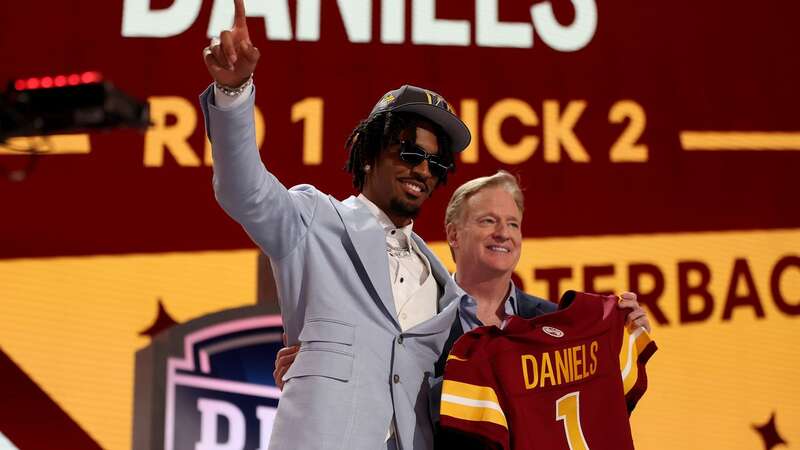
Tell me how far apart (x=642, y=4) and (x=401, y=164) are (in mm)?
3166

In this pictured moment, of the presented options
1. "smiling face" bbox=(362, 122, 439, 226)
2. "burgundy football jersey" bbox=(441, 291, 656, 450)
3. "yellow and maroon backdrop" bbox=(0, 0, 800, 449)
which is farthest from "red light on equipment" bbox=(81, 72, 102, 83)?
"yellow and maroon backdrop" bbox=(0, 0, 800, 449)

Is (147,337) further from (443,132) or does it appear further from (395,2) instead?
(443,132)

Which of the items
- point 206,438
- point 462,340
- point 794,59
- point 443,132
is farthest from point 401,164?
point 794,59

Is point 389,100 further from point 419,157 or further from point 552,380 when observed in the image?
point 552,380

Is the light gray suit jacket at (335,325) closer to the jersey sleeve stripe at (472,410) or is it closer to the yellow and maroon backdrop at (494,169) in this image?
the jersey sleeve stripe at (472,410)

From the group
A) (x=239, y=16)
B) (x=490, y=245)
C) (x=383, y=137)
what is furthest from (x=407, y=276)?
(x=239, y=16)

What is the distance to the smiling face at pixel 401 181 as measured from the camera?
68.3 inches

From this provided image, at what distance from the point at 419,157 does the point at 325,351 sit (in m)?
0.45

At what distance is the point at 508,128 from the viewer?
14.1 feet

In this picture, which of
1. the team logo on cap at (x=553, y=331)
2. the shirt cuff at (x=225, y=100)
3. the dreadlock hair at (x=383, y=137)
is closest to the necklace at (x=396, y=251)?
the dreadlock hair at (x=383, y=137)

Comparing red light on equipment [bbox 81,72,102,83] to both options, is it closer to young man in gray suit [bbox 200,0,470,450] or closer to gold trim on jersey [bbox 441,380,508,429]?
young man in gray suit [bbox 200,0,470,450]

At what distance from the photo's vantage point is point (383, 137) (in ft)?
5.89

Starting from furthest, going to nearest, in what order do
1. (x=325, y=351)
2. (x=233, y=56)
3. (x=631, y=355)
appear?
(x=631, y=355) → (x=325, y=351) → (x=233, y=56)

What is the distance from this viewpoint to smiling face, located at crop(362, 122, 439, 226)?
5.69 feet
